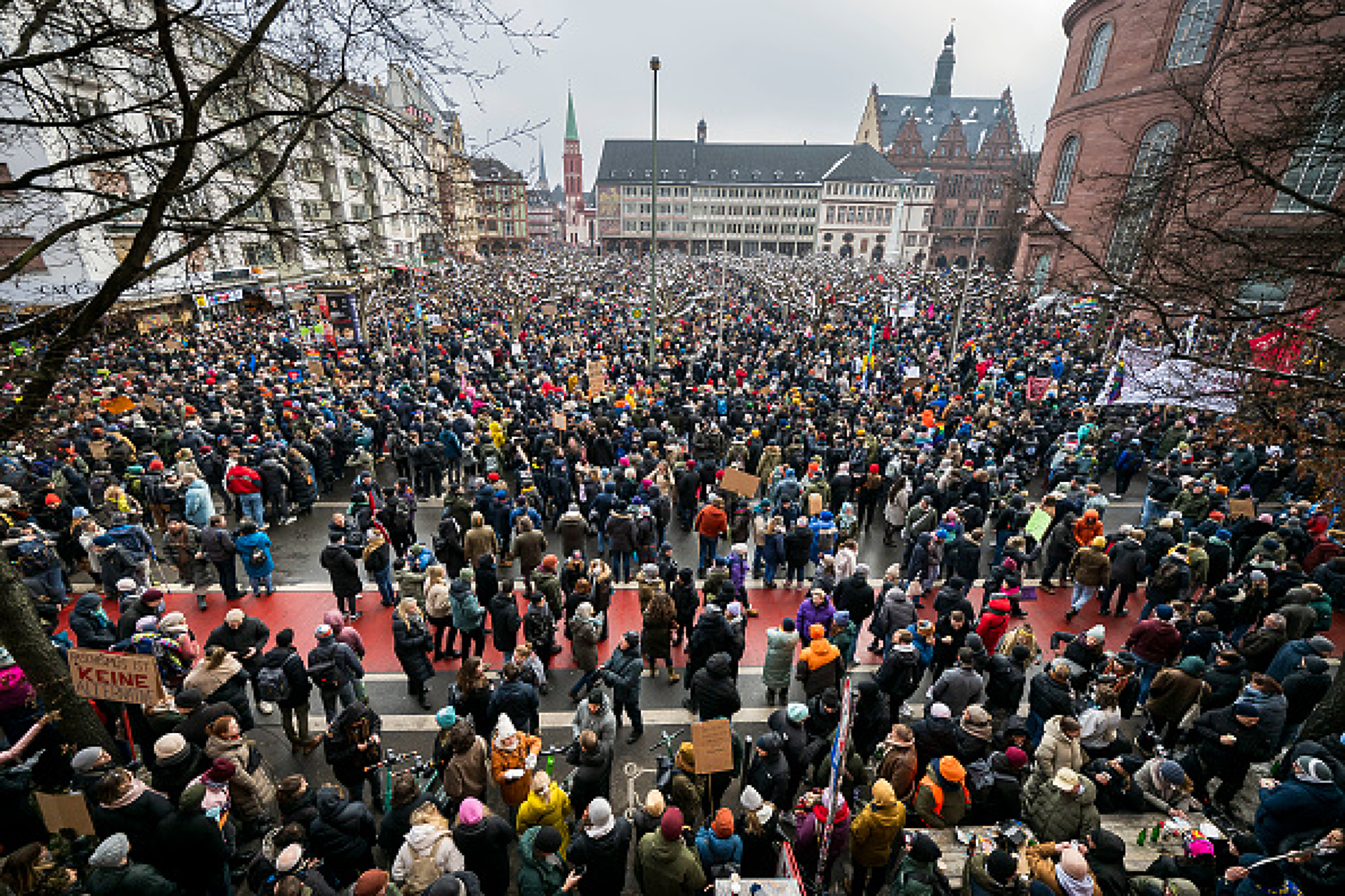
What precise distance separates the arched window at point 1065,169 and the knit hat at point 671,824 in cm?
4824

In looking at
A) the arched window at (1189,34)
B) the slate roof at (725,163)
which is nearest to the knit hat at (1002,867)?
the arched window at (1189,34)

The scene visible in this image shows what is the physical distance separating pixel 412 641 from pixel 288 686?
1.26m

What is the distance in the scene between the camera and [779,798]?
5285 mm

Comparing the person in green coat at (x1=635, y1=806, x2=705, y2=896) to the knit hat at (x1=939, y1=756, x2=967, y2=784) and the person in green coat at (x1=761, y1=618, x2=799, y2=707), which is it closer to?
the knit hat at (x1=939, y1=756, x2=967, y2=784)

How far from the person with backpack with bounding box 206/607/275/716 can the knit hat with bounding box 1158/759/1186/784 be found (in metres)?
8.87

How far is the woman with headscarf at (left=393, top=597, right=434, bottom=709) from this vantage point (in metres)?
6.91

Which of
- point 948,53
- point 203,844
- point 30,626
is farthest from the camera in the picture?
point 948,53

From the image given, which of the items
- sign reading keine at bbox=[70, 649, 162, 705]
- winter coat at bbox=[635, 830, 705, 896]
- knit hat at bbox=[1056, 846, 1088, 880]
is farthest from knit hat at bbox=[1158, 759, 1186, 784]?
sign reading keine at bbox=[70, 649, 162, 705]

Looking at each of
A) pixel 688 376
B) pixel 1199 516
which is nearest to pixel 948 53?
pixel 688 376

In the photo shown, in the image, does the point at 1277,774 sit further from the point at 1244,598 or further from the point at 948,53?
the point at 948,53

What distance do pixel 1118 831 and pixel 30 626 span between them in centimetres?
969

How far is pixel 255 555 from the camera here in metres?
9.39

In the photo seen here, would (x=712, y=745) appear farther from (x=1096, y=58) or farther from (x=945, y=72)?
(x=945, y=72)

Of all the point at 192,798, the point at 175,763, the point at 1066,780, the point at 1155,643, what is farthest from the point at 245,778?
the point at 1155,643
